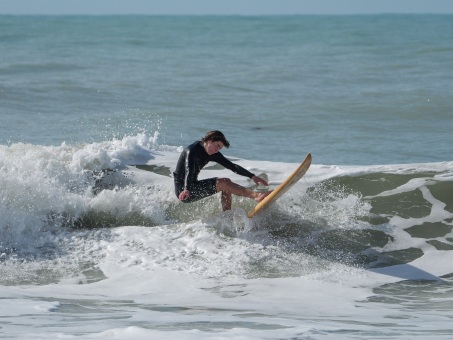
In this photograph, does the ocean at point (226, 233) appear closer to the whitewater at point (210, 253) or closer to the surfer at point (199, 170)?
the whitewater at point (210, 253)

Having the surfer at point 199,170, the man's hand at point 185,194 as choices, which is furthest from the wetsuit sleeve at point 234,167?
the man's hand at point 185,194

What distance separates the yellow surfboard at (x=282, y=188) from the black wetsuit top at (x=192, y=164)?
1.18 ft

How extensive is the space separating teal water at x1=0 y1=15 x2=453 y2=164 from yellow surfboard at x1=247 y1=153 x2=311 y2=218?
197 inches

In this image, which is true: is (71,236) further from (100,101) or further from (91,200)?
(100,101)

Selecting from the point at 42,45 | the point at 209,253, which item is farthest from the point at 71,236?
the point at 42,45

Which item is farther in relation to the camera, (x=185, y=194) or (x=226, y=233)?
(x=226, y=233)

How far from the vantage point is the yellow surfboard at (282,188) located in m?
8.92

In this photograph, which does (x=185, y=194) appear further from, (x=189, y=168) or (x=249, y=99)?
(x=249, y=99)

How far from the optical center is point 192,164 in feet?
29.4

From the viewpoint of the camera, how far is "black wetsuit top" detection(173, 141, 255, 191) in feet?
29.3

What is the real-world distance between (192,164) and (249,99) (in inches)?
495

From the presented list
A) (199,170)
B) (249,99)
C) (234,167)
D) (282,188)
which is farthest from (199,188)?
(249,99)

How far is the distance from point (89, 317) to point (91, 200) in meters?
3.53

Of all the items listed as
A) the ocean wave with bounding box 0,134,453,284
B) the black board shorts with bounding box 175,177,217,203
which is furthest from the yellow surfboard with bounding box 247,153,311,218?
the black board shorts with bounding box 175,177,217,203
